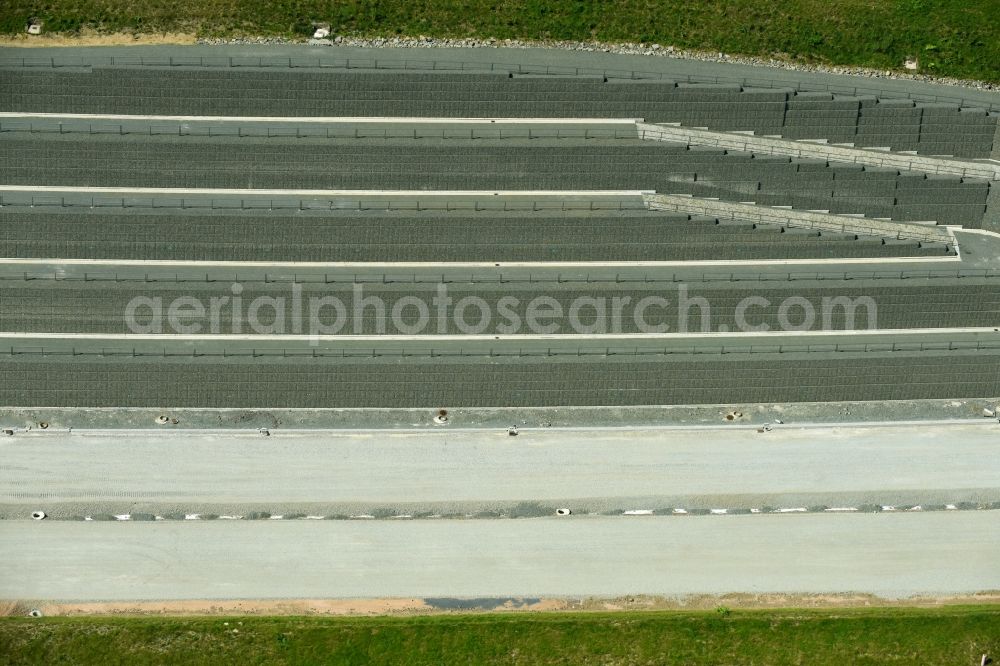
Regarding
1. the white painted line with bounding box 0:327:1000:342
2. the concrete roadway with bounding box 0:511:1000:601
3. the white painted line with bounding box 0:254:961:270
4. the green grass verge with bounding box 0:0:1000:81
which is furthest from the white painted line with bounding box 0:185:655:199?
the concrete roadway with bounding box 0:511:1000:601

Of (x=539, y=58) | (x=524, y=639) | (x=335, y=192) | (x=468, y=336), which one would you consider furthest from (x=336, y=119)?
(x=524, y=639)

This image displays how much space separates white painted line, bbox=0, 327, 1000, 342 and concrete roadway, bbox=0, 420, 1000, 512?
4296 mm

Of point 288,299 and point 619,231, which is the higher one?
point 619,231

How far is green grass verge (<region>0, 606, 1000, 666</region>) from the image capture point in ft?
146

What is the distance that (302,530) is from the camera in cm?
4597

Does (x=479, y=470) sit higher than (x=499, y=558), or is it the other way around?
(x=479, y=470)

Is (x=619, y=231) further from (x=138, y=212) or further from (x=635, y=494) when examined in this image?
(x=138, y=212)

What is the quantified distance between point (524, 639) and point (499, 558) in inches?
143

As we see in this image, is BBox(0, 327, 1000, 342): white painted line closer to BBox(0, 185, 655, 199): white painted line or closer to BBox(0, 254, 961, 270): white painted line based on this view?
BBox(0, 254, 961, 270): white painted line

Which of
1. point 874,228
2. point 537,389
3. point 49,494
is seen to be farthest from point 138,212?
point 874,228

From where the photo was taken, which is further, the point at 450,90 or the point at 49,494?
the point at 450,90

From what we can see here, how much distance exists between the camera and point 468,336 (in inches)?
1887

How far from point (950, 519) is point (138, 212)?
1572 inches

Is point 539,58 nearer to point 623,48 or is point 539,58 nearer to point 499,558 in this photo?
point 623,48
